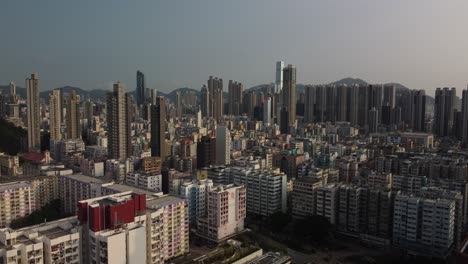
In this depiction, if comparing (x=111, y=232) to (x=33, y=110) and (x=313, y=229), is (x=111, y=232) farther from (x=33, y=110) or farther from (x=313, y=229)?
(x=33, y=110)

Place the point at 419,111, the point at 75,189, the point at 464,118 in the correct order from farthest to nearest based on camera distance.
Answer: the point at 419,111, the point at 464,118, the point at 75,189

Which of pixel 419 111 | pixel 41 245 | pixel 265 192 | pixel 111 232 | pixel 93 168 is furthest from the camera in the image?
pixel 419 111

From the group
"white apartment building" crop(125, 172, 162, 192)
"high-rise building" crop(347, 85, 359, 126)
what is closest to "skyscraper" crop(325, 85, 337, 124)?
"high-rise building" crop(347, 85, 359, 126)

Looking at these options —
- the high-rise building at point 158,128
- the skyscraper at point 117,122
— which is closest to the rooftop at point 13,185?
the skyscraper at point 117,122

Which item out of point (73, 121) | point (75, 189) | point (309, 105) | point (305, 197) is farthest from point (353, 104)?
point (75, 189)

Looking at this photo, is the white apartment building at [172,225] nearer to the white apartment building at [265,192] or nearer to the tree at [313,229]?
the tree at [313,229]

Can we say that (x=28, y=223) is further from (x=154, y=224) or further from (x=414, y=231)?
(x=414, y=231)

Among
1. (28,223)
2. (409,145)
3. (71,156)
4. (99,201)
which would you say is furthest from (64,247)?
(409,145)

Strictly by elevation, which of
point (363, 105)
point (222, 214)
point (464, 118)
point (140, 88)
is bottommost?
point (222, 214)
